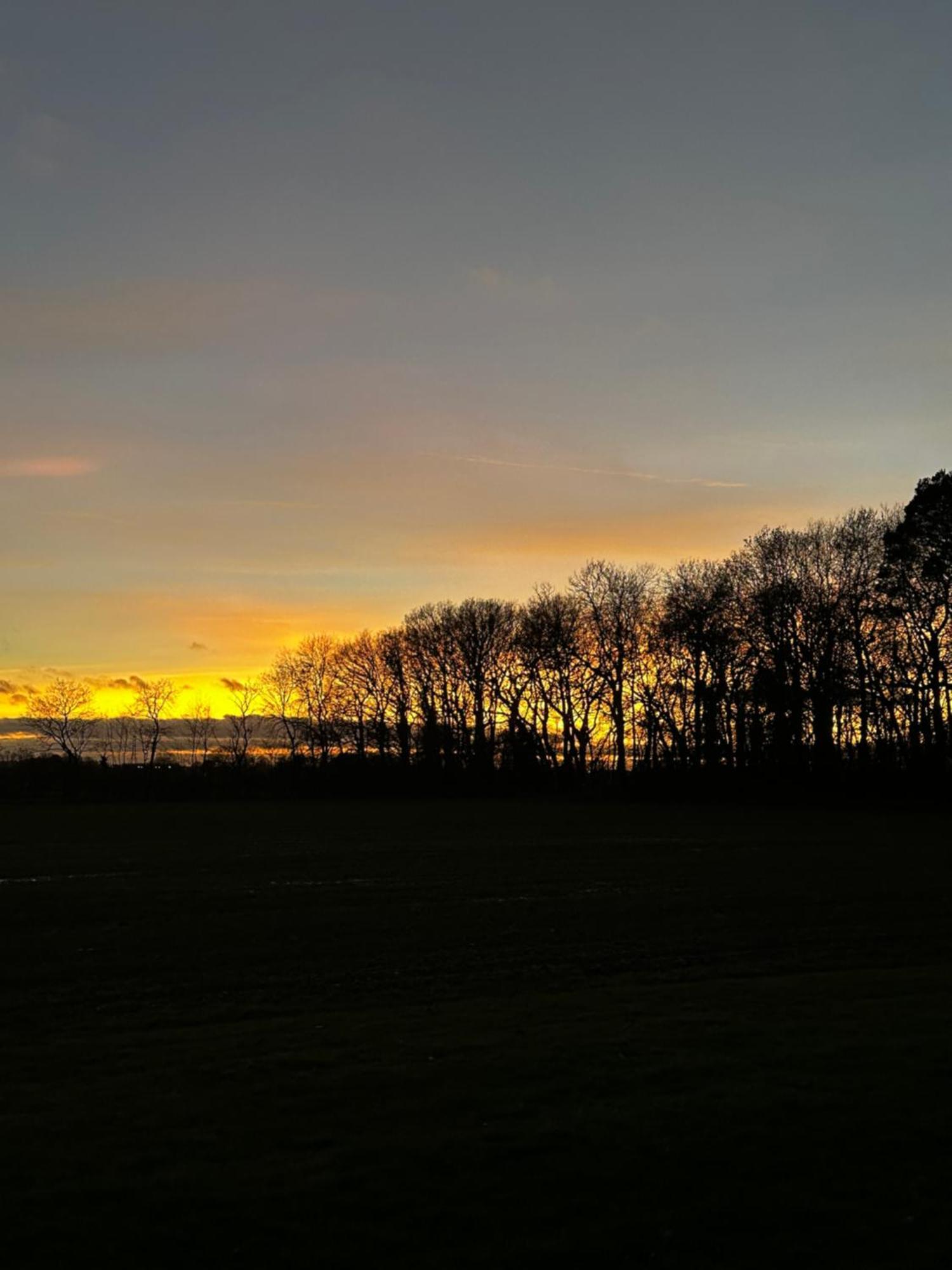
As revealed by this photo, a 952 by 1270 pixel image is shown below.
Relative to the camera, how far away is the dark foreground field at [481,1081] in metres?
7.54

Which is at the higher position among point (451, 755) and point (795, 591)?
point (795, 591)

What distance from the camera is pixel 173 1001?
1759 centimetres

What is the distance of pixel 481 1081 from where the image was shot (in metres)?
11.4

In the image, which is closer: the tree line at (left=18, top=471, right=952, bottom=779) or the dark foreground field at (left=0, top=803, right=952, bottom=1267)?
the dark foreground field at (left=0, top=803, right=952, bottom=1267)

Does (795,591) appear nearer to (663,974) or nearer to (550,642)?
(550,642)

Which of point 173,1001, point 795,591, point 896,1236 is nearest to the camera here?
point 896,1236

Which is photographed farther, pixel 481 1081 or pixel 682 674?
pixel 682 674

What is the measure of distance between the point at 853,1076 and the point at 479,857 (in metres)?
34.6

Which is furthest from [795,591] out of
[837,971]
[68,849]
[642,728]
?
[837,971]

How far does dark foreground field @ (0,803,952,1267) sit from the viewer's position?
24.7 feet

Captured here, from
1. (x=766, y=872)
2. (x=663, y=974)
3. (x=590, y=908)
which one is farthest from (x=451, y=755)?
(x=663, y=974)

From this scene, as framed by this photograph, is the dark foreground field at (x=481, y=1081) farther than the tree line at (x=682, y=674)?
No

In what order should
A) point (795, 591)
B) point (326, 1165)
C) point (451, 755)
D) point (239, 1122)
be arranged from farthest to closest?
point (451, 755), point (795, 591), point (239, 1122), point (326, 1165)

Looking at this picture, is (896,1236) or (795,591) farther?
(795,591)
